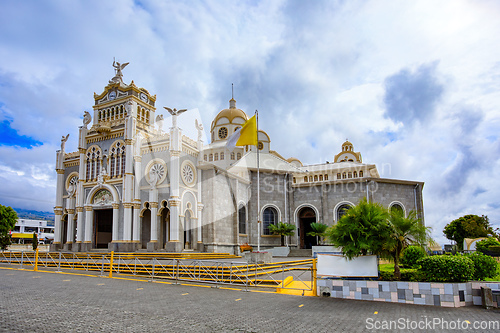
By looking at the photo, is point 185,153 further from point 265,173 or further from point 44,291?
point 44,291

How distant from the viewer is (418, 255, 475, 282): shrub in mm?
9406

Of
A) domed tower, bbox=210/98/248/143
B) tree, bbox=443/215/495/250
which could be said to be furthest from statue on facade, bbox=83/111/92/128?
tree, bbox=443/215/495/250

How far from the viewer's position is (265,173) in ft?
109

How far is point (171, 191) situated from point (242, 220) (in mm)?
7656

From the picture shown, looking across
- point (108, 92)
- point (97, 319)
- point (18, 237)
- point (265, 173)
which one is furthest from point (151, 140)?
point (18, 237)

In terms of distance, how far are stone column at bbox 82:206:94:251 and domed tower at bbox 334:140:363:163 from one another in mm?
34882

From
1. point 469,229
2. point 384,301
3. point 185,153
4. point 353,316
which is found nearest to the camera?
point 353,316

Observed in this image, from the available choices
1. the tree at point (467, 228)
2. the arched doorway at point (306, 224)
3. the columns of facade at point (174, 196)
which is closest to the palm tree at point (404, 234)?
the columns of facade at point (174, 196)

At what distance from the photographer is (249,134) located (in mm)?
21203

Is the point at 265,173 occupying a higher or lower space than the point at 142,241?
higher

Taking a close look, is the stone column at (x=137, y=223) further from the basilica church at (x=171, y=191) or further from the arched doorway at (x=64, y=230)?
the arched doorway at (x=64, y=230)

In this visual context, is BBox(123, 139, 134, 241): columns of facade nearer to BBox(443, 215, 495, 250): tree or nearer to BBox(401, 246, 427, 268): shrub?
BBox(401, 246, 427, 268): shrub

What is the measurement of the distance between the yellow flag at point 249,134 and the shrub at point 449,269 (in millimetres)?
12857

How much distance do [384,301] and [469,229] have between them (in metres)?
43.6
